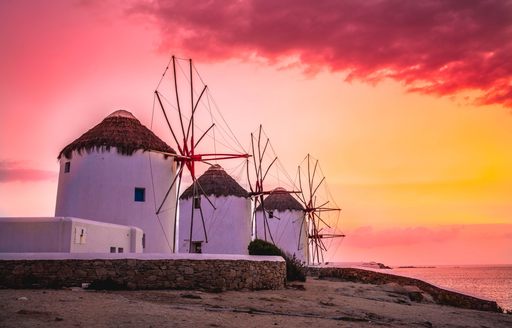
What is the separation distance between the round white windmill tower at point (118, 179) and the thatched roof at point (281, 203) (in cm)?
2107

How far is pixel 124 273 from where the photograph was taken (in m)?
15.2

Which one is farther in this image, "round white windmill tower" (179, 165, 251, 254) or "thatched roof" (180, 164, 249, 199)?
"thatched roof" (180, 164, 249, 199)

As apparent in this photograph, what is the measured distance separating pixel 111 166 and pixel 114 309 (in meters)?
12.6

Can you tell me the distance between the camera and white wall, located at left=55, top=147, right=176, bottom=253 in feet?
74.3

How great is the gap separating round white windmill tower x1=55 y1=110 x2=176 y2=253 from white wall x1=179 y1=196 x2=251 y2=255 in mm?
9278

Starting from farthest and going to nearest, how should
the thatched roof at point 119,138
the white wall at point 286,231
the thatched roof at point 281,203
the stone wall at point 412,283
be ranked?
the thatched roof at point 281,203, the white wall at point 286,231, the thatched roof at point 119,138, the stone wall at point 412,283

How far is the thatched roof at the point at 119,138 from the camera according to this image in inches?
902

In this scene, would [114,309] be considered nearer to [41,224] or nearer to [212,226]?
[41,224]

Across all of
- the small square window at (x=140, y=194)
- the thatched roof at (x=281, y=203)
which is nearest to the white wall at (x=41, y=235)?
the small square window at (x=140, y=194)

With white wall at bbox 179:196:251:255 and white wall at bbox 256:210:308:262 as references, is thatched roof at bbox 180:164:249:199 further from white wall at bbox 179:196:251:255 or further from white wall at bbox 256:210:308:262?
white wall at bbox 256:210:308:262

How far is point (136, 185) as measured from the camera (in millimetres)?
23188

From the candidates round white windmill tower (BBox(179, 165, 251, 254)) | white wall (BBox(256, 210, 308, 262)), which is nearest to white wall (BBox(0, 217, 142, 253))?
round white windmill tower (BBox(179, 165, 251, 254))

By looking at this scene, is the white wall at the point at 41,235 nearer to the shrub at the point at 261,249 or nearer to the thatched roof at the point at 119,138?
the thatched roof at the point at 119,138

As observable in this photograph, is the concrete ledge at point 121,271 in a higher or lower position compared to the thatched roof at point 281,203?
lower
